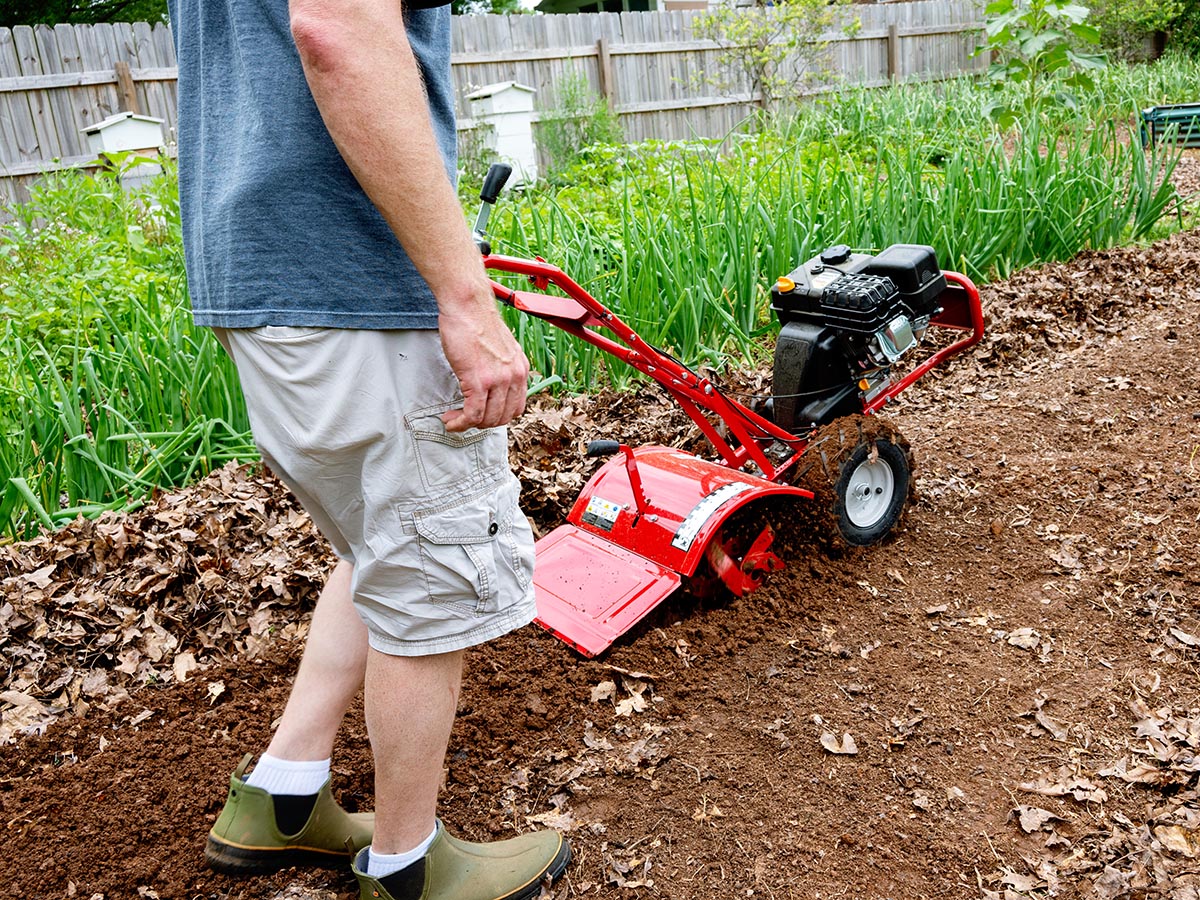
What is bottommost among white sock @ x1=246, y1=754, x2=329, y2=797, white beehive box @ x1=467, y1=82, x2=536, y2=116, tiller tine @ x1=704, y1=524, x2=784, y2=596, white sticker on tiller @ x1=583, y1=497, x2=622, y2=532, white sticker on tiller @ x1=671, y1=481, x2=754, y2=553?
tiller tine @ x1=704, y1=524, x2=784, y2=596

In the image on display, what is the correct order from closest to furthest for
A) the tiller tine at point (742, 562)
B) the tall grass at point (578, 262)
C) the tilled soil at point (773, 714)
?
the tilled soil at point (773, 714), the tiller tine at point (742, 562), the tall grass at point (578, 262)

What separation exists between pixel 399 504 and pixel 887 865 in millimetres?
1151

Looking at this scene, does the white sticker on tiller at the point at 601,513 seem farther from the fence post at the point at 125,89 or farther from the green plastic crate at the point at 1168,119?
the fence post at the point at 125,89

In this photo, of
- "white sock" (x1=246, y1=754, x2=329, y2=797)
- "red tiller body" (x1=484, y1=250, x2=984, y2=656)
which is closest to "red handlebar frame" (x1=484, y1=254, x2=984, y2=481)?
"red tiller body" (x1=484, y1=250, x2=984, y2=656)

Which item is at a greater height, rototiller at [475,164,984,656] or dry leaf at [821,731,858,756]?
rototiller at [475,164,984,656]

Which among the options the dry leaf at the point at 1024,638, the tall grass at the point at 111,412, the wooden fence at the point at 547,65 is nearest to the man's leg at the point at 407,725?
the dry leaf at the point at 1024,638

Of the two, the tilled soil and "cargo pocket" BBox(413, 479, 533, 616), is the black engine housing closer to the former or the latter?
the tilled soil

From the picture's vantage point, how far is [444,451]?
4.92 ft

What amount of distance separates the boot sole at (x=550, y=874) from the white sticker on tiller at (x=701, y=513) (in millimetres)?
834

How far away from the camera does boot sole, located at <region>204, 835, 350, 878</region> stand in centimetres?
193

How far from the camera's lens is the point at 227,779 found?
7.29 feet

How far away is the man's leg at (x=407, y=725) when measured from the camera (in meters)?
1.60

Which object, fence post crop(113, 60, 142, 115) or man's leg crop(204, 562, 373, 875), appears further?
fence post crop(113, 60, 142, 115)

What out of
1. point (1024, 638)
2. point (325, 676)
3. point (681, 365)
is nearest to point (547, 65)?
point (681, 365)
